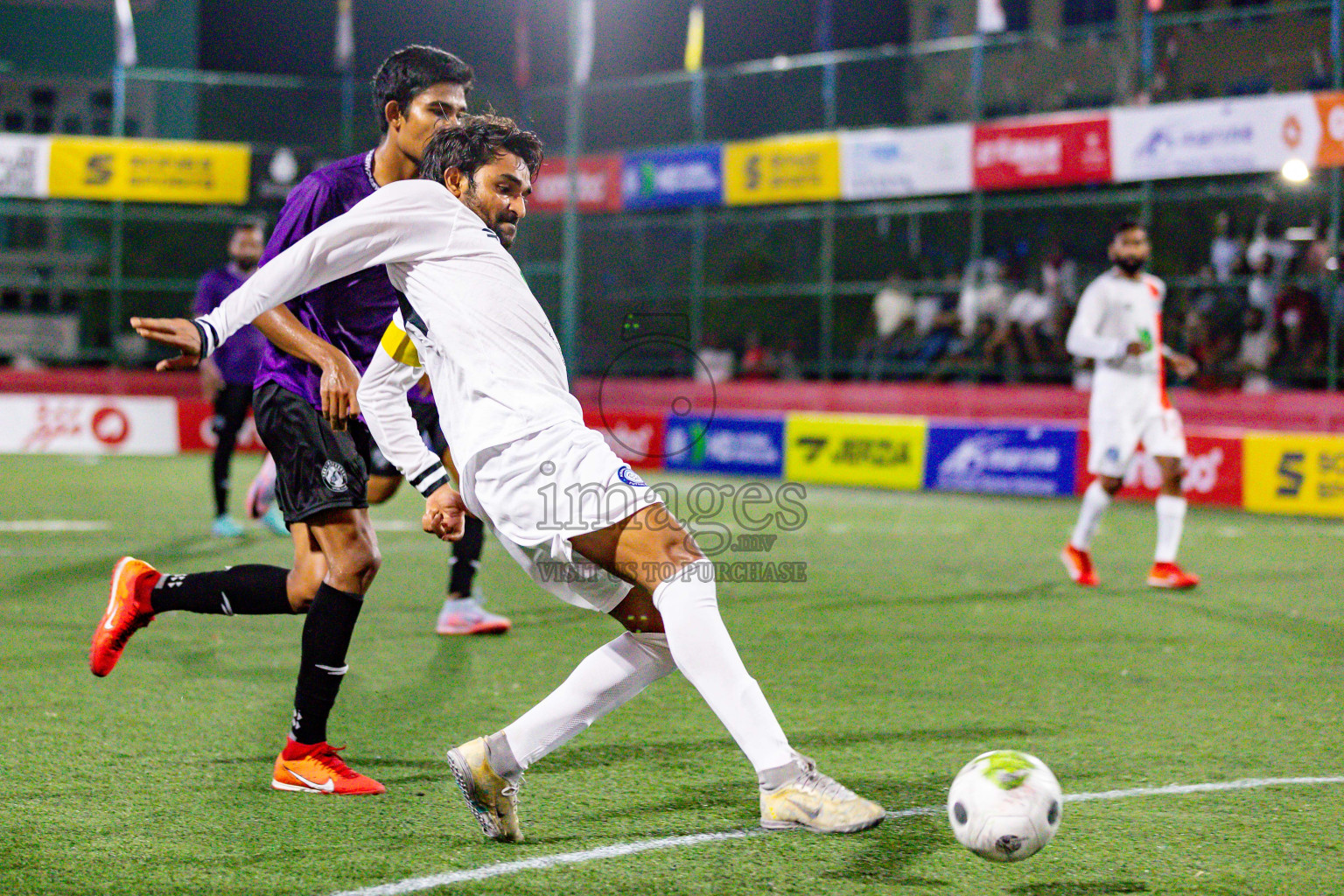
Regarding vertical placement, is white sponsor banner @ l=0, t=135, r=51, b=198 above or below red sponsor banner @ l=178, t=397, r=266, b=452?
above

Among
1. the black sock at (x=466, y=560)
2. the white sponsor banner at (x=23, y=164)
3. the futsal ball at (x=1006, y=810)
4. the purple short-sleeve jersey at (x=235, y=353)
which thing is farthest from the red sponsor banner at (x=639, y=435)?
the futsal ball at (x=1006, y=810)

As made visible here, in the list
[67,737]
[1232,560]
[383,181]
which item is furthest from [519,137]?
[1232,560]

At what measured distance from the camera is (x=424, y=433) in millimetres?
6043

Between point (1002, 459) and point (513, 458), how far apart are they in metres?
12.7

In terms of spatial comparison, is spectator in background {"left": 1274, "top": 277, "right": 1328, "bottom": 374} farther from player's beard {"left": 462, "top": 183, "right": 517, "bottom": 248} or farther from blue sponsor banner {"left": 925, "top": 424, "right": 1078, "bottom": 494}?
player's beard {"left": 462, "top": 183, "right": 517, "bottom": 248}

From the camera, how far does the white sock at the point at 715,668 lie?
3.47m

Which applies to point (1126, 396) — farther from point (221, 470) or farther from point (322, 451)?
point (221, 470)

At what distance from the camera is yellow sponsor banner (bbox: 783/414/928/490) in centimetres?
1622

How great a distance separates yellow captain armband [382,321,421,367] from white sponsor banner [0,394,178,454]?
16793mm

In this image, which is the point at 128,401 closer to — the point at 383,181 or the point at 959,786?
the point at 383,181

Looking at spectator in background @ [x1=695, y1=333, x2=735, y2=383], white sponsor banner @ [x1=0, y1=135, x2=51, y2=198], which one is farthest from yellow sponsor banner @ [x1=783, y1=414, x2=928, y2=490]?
white sponsor banner @ [x1=0, y1=135, x2=51, y2=198]

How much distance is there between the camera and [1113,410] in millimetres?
9172

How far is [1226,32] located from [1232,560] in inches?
405

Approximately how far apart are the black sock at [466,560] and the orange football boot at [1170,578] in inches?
167
